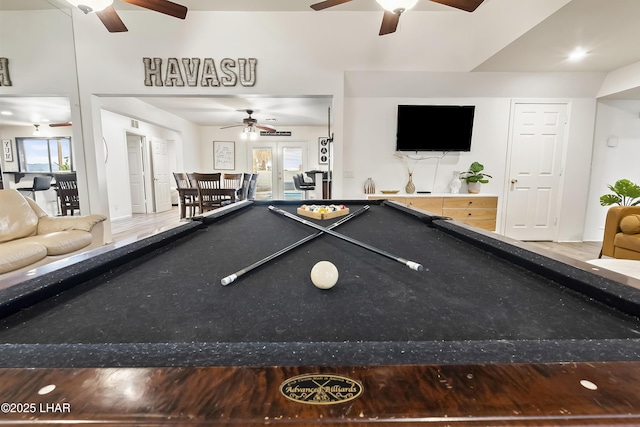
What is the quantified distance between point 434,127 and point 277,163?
5597 mm

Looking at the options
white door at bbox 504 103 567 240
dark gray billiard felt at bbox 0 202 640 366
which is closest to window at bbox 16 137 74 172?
dark gray billiard felt at bbox 0 202 640 366

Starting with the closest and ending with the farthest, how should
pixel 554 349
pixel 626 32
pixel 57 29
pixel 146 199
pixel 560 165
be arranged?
pixel 554 349 < pixel 626 32 < pixel 57 29 < pixel 560 165 < pixel 146 199

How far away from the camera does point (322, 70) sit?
3738 mm

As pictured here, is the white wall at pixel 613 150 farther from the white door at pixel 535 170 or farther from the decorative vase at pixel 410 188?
the decorative vase at pixel 410 188

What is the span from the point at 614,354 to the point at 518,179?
4.85m

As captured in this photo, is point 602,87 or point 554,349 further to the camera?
point 602,87

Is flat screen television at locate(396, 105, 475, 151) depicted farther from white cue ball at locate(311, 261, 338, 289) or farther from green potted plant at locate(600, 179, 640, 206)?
white cue ball at locate(311, 261, 338, 289)

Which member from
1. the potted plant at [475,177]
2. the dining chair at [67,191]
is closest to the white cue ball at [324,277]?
the potted plant at [475,177]

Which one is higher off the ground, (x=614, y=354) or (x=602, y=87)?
(x=602, y=87)

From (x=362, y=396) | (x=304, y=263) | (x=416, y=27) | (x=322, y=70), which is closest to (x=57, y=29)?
(x=322, y=70)

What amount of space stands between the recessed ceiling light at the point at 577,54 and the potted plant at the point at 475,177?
1.56m

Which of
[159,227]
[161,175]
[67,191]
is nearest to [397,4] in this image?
[159,227]

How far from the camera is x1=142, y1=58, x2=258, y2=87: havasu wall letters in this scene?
12.1 ft

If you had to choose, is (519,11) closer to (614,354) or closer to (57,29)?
(614,354)
